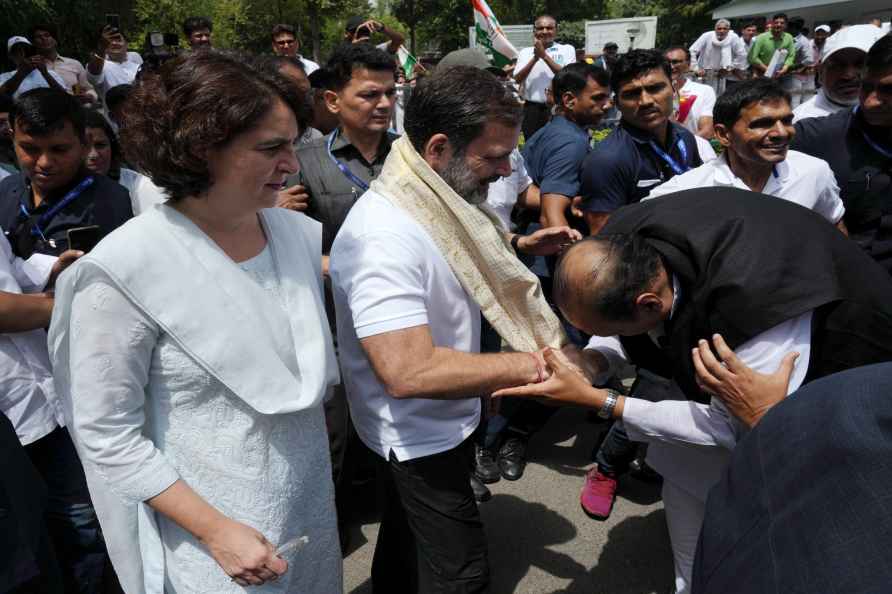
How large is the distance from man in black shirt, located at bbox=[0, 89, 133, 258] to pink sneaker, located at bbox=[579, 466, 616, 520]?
8.06 feet

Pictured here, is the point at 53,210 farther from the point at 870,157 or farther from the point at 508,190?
the point at 870,157

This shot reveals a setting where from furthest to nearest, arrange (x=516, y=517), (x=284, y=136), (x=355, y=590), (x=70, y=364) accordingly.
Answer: (x=516, y=517) → (x=355, y=590) → (x=284, y=136) → (x=70, y=364)

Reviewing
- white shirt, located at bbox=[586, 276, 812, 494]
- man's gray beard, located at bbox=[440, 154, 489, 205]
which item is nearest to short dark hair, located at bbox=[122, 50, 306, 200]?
man's gray beard, located at bbox=[440, 154, 489, 205]

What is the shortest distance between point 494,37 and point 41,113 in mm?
5417

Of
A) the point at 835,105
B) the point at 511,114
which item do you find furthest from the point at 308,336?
the point at 835,105

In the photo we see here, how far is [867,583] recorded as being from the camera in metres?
0.71

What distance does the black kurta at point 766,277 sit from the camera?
5.19ft

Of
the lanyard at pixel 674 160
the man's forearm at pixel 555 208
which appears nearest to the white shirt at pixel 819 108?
the lanyard at pixel 674 160

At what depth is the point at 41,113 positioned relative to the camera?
7.84 ft

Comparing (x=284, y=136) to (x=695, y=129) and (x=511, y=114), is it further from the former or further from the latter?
(x=695, y=129)

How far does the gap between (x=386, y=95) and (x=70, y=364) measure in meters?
2.05

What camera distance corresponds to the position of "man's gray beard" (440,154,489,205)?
1.87 m

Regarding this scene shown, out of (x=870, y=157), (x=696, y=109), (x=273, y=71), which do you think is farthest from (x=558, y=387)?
(x=696, y=109)

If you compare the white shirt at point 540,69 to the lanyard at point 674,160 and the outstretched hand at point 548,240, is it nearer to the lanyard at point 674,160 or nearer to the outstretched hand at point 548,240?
the lanyard at point 674,160
